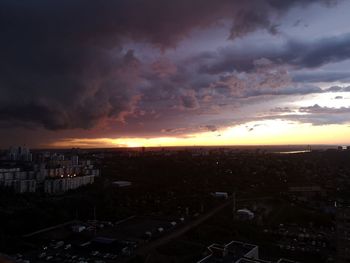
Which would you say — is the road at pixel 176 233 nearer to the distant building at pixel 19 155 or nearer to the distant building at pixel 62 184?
the distant building at pixel 62 184

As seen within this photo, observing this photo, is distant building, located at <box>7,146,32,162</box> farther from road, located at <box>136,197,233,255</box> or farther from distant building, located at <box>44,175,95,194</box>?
road, located at <box>136,197,233,255</box>

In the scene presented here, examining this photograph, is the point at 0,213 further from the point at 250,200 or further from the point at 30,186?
the point at 250,200

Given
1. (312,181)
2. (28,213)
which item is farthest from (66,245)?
(312,181)

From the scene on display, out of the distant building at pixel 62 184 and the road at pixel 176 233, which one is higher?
the distant building at pixel 62 184

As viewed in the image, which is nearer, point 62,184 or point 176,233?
point 176,233

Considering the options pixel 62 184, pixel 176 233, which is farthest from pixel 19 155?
pixel 176 233

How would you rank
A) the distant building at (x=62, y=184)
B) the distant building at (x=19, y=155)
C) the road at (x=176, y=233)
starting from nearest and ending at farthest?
the road at (x=176, y=233)
the distant building at (x=62, y=184)
the distant building at (x=19, y=155)

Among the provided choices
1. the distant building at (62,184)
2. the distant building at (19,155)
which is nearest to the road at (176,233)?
the distant building at (62,184)

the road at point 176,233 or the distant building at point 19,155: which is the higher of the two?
the distant building at point 19,155

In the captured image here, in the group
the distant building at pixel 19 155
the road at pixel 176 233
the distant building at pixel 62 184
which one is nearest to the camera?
the road at pixel 176 233

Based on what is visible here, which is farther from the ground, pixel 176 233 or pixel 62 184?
pixel 62 184

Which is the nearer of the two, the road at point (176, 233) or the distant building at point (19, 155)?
the road at point (176, 233)

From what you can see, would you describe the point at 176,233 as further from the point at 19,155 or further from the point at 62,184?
the point at 19,155

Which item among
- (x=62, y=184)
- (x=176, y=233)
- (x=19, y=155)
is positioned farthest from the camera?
(x=19, y=155)
